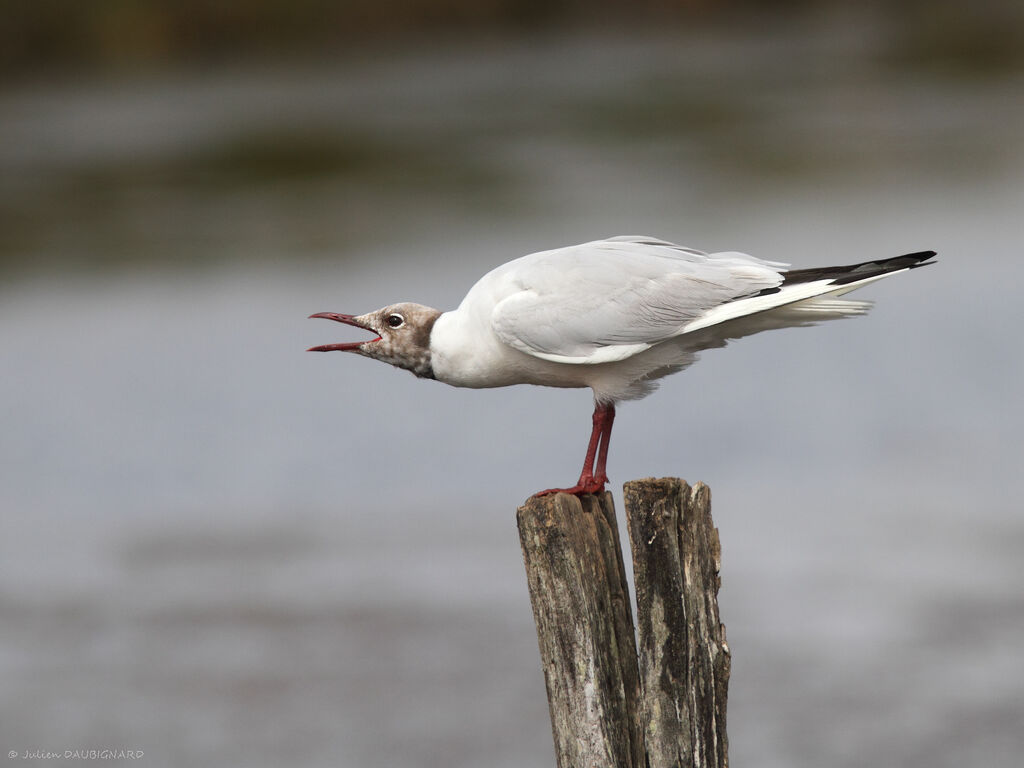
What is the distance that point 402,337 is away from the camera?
588 cm

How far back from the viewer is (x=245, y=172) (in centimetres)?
2714

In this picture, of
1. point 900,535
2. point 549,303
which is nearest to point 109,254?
point 900,535

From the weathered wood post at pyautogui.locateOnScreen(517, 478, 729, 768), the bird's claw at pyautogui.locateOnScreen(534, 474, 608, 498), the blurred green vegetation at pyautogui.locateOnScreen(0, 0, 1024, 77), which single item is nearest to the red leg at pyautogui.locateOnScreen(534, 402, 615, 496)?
the bird's claw at pyautogui.locateOnScreen(534, 474, 608, 498)

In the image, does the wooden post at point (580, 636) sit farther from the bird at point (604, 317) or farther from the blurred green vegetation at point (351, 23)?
the blurred green vegetation at point (351, 23)

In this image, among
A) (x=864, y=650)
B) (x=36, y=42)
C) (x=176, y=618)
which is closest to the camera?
(x=864, y=650)

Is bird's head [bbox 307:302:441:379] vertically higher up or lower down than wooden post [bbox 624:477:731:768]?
higher up

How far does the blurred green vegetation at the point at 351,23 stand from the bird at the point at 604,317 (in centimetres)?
2614

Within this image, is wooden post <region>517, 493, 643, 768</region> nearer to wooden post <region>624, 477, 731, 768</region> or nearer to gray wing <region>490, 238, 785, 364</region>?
wooden post <region>624, 477, 731, 768</region>

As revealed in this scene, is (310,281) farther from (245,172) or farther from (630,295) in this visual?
(630,295)

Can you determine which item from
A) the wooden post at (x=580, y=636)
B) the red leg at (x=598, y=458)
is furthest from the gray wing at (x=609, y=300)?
the wooden post at (x=580, y=636)

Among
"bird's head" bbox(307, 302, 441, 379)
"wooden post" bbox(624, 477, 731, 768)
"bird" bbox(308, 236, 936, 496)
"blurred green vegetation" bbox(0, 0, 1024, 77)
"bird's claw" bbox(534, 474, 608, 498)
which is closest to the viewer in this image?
"wooden post" bbox(624, 477, 731, 768)

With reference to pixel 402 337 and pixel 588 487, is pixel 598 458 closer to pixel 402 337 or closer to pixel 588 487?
pixel 588 487

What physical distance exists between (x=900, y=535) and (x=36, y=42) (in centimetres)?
2363

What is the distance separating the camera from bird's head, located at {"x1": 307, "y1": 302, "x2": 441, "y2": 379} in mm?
5871
